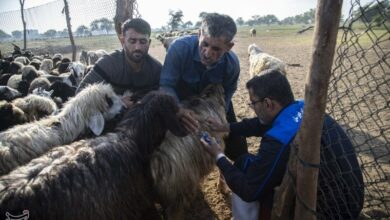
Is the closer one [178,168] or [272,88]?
[272,88]

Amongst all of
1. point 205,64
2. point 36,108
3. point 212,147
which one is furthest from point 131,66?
point 212,147

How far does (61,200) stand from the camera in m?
2.16

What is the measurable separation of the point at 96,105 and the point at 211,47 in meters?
1.34

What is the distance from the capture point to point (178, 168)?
9.89ft

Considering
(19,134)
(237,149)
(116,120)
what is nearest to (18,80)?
(19,134)

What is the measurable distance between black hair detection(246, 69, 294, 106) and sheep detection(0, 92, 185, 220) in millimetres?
739

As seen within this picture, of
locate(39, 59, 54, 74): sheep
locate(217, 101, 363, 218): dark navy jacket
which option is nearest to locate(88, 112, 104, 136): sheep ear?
locate(217, 101, 363, 218): dark navy jacket

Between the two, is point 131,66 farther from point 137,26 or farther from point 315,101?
point 315,101

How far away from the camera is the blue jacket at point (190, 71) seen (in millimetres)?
3584

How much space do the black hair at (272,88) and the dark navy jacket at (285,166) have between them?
0.12 meters

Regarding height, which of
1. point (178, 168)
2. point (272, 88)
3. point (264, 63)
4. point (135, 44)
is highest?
point (135, 44)

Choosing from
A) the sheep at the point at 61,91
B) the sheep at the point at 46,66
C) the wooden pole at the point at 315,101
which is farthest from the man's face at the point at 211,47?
the sheep at the point at 46,66

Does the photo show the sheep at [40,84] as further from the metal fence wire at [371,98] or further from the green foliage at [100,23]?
the metal fence wire at [371,98]

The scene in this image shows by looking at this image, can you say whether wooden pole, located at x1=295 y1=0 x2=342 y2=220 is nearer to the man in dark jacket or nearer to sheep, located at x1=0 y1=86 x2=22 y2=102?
the man in dark jacket
